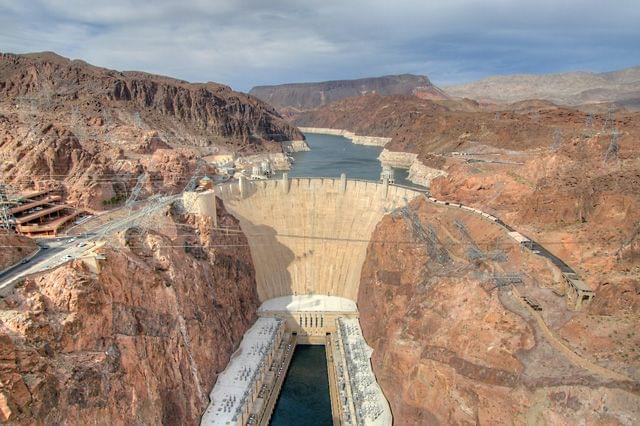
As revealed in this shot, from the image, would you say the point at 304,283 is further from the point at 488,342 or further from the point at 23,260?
the point at 23,260

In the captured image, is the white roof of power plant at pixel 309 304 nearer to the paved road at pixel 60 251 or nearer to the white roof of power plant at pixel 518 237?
the paved road at pixel 60 251

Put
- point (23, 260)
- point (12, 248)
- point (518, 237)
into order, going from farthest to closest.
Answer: point (518, 237), point (23, 260), point (12, 248)

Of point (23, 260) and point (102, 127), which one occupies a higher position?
point (102, 127)

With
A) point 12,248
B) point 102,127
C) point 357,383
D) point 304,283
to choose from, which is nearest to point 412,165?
point 304,283

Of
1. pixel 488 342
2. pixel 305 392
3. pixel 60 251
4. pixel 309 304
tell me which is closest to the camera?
pixel 488 342

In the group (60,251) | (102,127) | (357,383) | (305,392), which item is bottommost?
(305,392)

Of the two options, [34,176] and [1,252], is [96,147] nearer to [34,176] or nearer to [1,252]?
[34,176]

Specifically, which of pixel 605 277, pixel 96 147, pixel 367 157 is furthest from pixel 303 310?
pixel 367 157

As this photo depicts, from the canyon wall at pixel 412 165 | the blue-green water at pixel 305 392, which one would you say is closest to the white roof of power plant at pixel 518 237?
the blue-green water at pixel 305 392

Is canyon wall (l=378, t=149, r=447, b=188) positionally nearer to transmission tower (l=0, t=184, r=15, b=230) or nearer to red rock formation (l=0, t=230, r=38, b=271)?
transmission tower (l=0, t=184, r=15, b=230)
